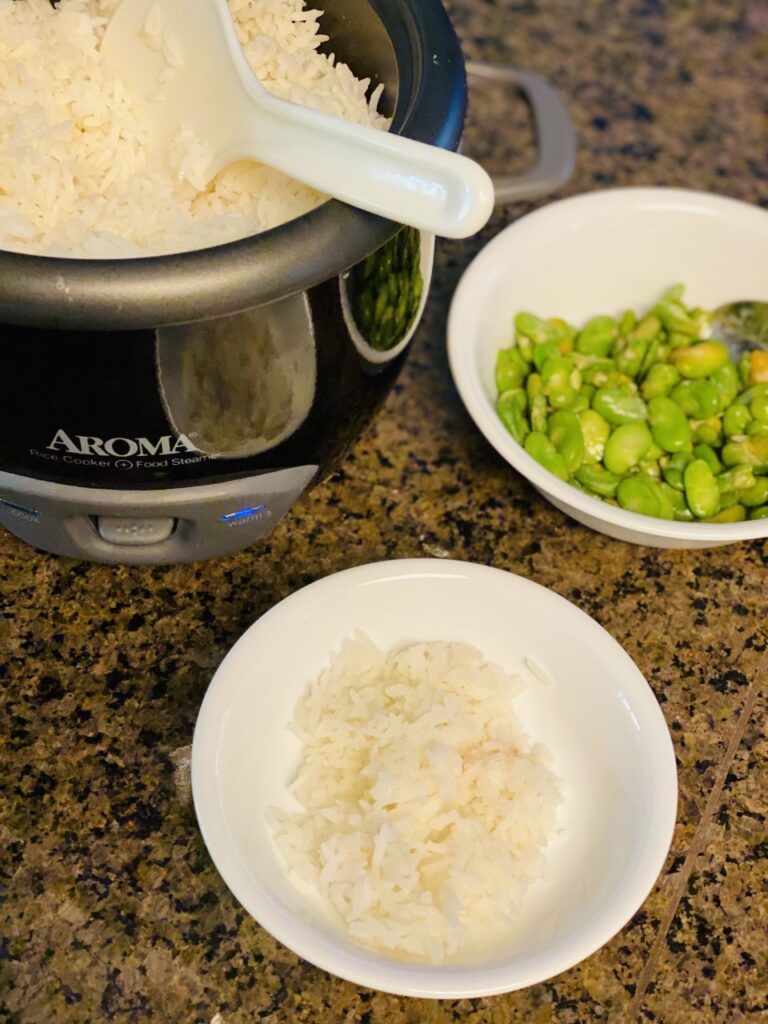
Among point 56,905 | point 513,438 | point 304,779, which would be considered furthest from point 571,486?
point 56,905

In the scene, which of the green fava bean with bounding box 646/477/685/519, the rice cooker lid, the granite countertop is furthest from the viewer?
the green fava bean with bounding box 646/477/685/519

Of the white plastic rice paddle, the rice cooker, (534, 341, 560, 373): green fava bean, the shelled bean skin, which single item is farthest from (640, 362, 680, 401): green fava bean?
the white plastic rice paddle

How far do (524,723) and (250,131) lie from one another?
1.70 ft

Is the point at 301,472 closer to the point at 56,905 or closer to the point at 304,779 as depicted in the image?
the point at 304,779

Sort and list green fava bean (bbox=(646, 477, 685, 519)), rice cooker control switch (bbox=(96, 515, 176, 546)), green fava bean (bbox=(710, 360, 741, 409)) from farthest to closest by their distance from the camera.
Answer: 1. green fava bean (bbox=(710, 360, 741, 409))
2. green fava bean (bbox=(646, 477, 685, 519))
3. rice cooker control switch (bbox=(96, 515, 176, 546))

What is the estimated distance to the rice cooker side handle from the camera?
4.19 feet

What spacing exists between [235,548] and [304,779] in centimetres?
24

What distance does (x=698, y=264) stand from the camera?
1162mm

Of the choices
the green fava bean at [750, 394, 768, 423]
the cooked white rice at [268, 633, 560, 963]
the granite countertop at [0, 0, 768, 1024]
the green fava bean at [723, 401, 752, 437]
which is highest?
the green fava bean at [750, 394, 768, 423]

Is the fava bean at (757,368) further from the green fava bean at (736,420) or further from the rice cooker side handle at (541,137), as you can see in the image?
the rice cooker side handle at (541,137)

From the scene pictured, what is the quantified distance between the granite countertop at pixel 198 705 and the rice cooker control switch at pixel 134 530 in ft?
0.27

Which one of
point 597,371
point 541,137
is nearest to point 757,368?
point 597,371

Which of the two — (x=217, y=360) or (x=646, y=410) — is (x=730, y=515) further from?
(x=217, y=360)

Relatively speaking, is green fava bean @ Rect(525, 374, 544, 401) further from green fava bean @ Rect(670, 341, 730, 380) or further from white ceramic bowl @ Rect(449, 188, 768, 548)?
green fava bean @ Rect(670, 341, 730, 380)
